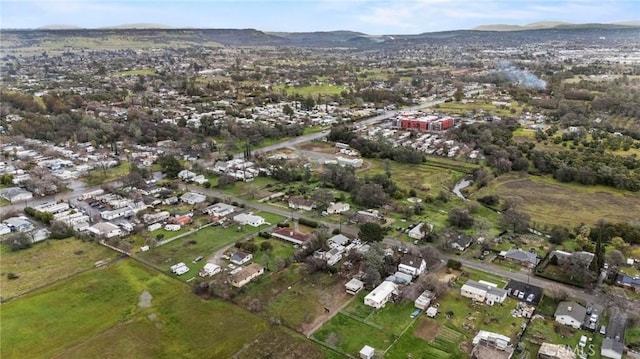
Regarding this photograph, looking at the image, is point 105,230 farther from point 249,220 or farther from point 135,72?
point 135,72

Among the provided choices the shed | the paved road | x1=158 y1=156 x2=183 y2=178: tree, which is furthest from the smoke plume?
the shed

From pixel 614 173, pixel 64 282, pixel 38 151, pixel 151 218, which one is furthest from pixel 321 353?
pixel 38 151

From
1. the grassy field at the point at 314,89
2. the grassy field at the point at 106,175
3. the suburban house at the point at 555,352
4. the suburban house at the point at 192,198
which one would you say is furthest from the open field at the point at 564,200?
the grassy field at the point at 314,89

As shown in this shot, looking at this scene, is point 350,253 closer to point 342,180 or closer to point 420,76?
point 342,180

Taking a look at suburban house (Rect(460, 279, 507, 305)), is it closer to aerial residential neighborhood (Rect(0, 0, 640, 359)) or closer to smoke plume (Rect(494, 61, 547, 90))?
aerial residential neighborhood (Rect(0, 0, 640, 359))

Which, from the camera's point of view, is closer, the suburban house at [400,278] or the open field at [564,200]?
the suburban house at [400,278]

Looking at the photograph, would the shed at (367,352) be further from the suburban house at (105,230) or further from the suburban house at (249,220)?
the suburban house at (105,230)

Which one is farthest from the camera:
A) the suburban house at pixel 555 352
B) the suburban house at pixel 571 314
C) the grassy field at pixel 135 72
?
the grassy field at pixel 135 72
